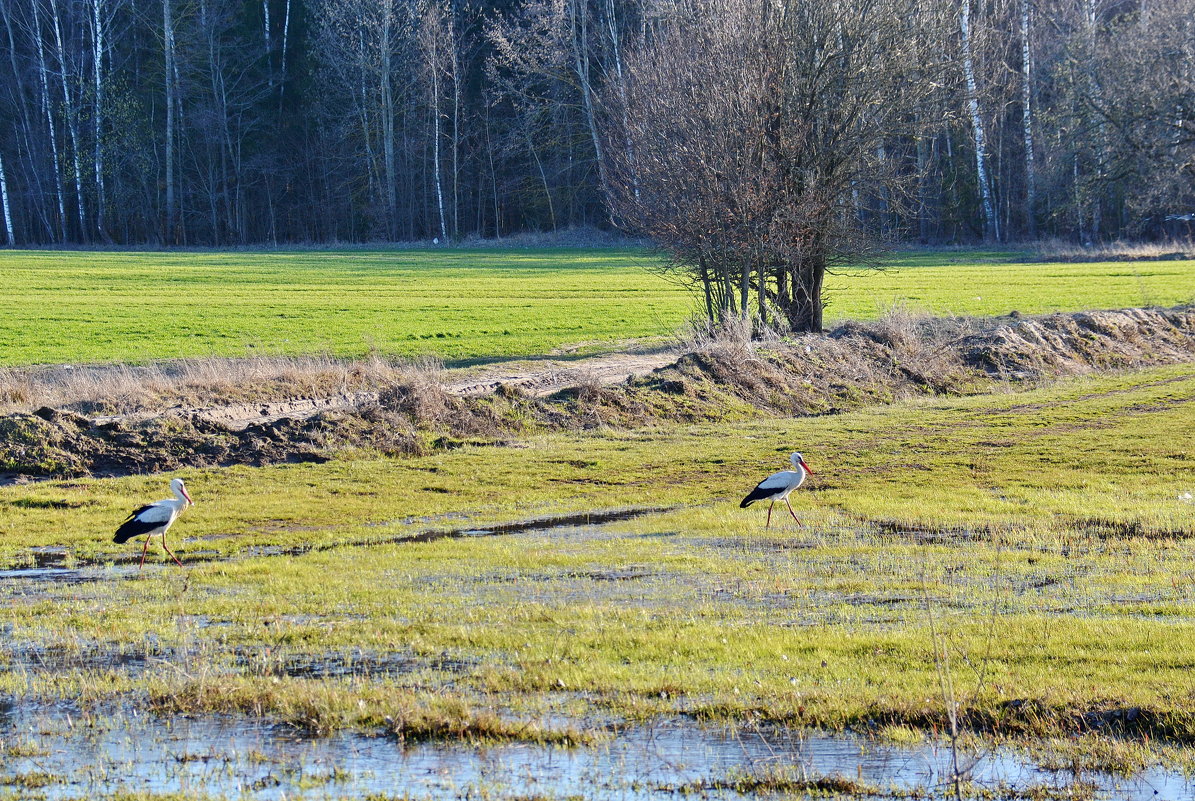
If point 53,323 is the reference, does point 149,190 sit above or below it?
above

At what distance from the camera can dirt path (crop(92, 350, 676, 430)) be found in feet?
73.1

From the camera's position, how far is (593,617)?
11.1m

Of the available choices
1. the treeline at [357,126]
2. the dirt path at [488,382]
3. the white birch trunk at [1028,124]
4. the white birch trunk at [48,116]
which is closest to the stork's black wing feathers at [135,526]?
the dirt path at [488,382]

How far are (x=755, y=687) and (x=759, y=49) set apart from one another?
84.5 ft

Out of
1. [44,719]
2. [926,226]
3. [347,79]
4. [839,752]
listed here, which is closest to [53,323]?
[44,719]

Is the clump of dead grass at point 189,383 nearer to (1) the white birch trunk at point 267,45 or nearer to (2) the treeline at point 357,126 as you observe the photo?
(2) the treeline at point 357,126

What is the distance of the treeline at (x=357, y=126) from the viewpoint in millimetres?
78188

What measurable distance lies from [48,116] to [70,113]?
109 inches

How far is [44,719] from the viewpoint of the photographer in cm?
854

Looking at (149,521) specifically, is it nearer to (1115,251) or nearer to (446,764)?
(446,764)

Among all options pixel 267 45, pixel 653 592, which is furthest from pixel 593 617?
pixel 267 45

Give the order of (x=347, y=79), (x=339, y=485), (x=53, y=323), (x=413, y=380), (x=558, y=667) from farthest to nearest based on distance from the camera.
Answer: (x=347, y=79), (x=53, y=323), (x=413, y=380), (x=339, y=485), (x=558, y=667)

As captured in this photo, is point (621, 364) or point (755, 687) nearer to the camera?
point (755, 687)

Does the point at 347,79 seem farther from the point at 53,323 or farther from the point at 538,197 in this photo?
the point at 53,323
